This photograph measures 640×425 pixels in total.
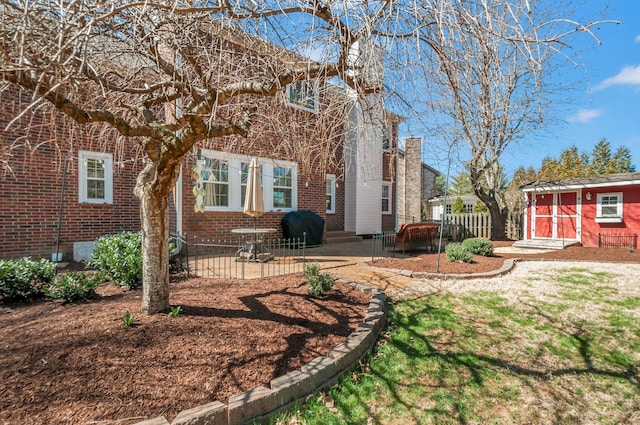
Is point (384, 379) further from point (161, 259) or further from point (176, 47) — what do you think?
point (176, 47)

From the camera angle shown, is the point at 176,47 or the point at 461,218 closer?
the point at 176,47

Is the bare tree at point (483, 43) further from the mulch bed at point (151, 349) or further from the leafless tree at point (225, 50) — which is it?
the mulch bed at point (151, 349)

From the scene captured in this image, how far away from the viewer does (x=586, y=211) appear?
13.3 m

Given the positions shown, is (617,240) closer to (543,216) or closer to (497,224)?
(543,216)

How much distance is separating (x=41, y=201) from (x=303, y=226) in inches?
282

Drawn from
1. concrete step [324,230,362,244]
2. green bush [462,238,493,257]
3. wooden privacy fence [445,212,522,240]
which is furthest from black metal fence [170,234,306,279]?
wooden privacy fence [445,212,522,240]

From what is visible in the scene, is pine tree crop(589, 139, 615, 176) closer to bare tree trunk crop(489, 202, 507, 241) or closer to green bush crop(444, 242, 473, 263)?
bare tree trunk crop(489, 202, 507, 241)

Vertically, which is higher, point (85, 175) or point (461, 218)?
point (85, 175)

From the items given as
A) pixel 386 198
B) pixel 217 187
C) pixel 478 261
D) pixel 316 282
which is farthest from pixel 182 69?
pixel 386 198

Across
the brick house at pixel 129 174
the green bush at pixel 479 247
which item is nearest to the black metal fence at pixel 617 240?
the green bush at pixel 479 247

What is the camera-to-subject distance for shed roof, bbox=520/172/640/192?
469 inches

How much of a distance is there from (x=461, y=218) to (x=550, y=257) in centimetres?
691

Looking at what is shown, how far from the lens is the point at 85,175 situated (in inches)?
317

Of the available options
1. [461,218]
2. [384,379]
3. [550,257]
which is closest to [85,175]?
[384,379]
